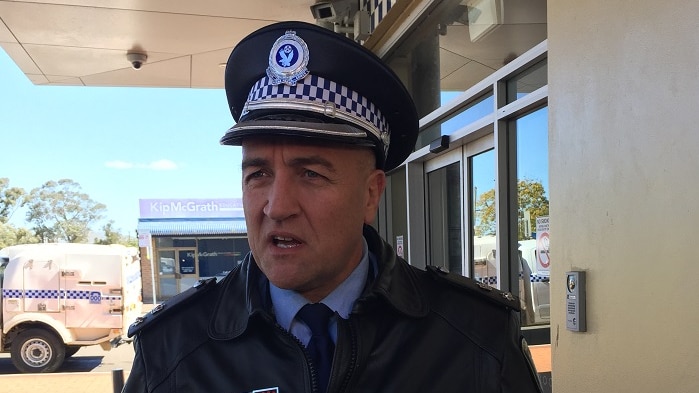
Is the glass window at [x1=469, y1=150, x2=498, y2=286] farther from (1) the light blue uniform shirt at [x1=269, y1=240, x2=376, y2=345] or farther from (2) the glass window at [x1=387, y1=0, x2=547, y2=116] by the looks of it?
(1) the light blue uniform shirt at [x1=269, y1=240, x2=376, y2=345]

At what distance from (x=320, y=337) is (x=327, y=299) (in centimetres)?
8

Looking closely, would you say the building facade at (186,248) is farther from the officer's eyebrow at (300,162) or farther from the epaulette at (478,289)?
the officer's eyebrow at (300,162)

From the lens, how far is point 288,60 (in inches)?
48.3

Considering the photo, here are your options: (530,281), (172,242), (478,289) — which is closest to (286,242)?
(478,289)

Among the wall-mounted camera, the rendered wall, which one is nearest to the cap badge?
the rendered wall

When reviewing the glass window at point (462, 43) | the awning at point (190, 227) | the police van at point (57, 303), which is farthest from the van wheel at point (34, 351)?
the awning at point (190, 227)

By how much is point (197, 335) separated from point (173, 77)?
6770 millimetres

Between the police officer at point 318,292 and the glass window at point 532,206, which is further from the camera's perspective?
the glass window at point 532,206

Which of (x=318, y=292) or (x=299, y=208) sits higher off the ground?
(x=299, y=208)

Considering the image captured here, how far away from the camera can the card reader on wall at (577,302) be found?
Result: 6.21ft

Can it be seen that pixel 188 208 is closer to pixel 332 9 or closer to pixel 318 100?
pixel 332 9

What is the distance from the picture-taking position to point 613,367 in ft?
5.79

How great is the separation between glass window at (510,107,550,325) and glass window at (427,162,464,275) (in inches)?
35.0

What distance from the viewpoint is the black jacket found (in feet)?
3.65
